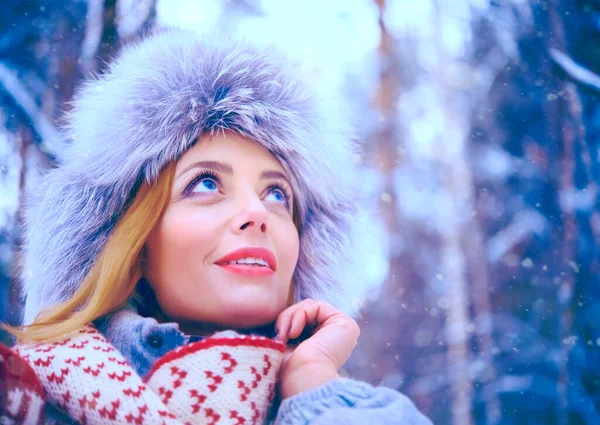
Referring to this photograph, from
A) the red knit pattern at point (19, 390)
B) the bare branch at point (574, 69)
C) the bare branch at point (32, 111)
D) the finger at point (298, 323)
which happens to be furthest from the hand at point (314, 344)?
the bare branch at point (574, 69)

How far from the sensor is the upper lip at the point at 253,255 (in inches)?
35.1

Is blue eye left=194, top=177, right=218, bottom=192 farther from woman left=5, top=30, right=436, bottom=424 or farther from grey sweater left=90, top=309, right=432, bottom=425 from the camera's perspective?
grey sweater left=90, top=309, right=432, bottom=425

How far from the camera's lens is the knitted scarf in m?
0.79

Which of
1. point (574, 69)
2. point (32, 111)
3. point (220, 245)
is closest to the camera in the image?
point (220, 245)

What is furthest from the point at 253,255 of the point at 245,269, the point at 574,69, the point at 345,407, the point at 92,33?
the point at 574,69

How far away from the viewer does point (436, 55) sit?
3.68 feet

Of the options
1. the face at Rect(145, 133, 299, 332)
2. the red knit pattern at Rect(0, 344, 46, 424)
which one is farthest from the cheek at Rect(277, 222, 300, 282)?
the red knit pattern at Rect(0, 344, 46, 424)

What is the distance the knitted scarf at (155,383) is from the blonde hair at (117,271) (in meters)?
0.05

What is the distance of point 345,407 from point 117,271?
382mm

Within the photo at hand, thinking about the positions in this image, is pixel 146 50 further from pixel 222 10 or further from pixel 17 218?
pixel 17 218

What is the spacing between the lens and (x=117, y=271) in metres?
0.91

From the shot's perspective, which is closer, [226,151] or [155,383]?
[155,383]

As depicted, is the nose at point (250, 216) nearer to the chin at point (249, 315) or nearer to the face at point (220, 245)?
the face at point (220, 245)

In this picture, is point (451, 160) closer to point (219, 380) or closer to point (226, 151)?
point (226, 151)
